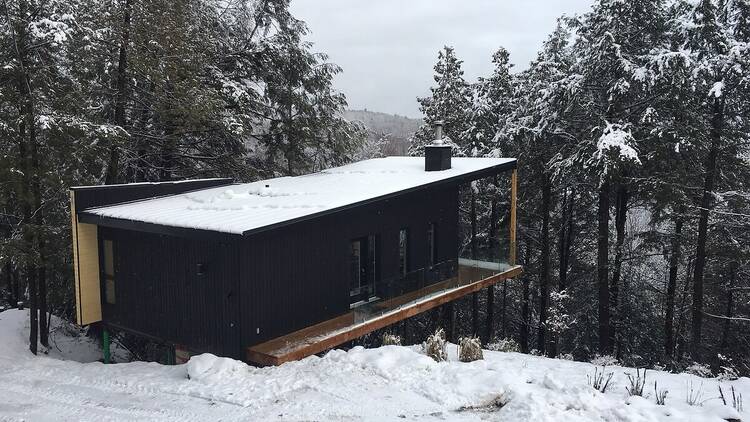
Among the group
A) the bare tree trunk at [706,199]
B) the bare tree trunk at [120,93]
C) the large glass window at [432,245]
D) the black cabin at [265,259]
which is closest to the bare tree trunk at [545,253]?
the bare tree trunk at [706,199]

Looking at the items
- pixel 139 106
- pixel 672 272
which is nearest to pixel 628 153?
pixel 672 272

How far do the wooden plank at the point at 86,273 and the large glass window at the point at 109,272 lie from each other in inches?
6.1

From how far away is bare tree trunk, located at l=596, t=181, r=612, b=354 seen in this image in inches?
689

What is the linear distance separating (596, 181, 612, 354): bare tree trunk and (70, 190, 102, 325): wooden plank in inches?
533

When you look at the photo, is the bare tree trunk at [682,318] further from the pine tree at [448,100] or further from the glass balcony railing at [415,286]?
the pine tree at [448,100]

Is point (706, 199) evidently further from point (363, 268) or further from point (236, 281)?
point (236, 281)

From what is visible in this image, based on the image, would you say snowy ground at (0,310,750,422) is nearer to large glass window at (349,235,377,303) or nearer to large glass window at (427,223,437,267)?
large glass window at (349,235,377,303)

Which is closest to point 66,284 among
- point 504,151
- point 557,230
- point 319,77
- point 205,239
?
point 205,239

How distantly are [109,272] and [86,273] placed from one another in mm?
426

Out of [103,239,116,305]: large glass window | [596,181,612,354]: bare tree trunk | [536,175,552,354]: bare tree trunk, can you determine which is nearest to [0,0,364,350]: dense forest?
[103,239,116,305]: large glass window

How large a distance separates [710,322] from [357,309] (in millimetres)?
18321

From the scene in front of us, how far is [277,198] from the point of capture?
11.8m

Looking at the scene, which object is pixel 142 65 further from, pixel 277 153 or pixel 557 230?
pixel 557 230

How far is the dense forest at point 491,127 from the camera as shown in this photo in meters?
12.2
